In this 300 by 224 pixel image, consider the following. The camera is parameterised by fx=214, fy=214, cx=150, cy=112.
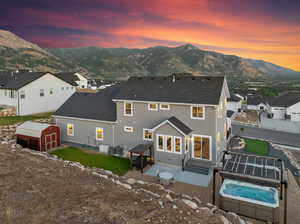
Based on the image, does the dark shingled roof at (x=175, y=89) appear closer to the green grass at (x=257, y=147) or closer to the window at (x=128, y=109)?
the window at (x=128, y=109)

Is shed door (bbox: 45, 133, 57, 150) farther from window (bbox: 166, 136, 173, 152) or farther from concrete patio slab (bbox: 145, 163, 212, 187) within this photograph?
window (bbox: 166, 136, 173, 152)

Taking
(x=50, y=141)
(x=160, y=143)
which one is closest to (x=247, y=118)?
(x=160, y=143)

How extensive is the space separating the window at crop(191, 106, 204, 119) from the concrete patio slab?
14.9 feet

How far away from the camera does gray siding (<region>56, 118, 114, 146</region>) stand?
74.2 feet

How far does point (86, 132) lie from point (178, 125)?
36.4 ft

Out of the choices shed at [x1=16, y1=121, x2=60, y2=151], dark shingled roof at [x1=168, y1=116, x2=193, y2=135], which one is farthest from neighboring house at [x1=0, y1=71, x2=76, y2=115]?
dark shingled roof at [x1=168, y1=116, x2=193, y2=135]

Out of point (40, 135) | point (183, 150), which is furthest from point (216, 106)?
point (40, 135)

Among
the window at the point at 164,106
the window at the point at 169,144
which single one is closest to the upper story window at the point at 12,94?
the window at the point at 164,106

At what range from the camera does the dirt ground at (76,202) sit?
848 cm

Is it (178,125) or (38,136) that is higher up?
(178,125)

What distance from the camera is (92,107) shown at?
24547 mm

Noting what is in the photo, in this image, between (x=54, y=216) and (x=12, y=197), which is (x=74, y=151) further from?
(x=54, y=216)

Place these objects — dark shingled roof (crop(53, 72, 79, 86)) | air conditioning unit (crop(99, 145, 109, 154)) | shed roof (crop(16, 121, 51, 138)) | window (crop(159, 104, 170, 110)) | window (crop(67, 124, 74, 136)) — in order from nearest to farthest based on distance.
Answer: window (crop(159, 104, 170, 110)) → shed roof (crop(16, 121, 51, 138)) → air conditioning unit (crop(99, 145, 109, 154)) → window (crop(67, 124, 74, 136)) → dark shingled roof (crop(53, 72, 79, 86))

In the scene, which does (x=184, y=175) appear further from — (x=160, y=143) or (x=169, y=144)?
(x=160, y=143)
